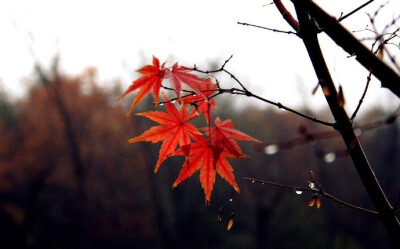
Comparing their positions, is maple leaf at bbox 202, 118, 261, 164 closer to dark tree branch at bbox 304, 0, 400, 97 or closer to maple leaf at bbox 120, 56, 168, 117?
maple leaf at bbox 120, 56, 168, 117

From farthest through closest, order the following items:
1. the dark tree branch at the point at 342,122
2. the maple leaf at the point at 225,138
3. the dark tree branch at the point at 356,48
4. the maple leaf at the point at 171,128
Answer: the maple leaf at the point at 171,128 < the maple leaf at the point at 225,138 < the dark tree branch at the point at 342,122 < the dark tree branch at the point at 356,48

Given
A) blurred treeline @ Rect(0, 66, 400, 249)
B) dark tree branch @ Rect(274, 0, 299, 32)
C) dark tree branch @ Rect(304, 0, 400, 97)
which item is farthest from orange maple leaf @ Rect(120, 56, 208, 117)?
blurred treeline @ Rect(0, 66, 400, 249)

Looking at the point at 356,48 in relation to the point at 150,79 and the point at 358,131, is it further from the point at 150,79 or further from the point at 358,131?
the point at 150,79

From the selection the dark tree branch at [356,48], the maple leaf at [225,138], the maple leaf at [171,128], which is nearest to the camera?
the dark tree branch at [356,48]

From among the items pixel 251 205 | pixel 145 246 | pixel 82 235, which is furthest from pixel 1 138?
pixel 251 205

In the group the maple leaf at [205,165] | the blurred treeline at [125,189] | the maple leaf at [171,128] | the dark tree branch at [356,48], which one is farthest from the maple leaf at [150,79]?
the blurred treeline at [125,189]

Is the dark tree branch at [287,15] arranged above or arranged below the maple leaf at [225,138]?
above

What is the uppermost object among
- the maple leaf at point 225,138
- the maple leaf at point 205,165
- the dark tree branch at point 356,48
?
the dark tree branch at point 356,48

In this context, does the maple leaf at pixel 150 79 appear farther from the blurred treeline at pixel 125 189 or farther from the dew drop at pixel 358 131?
the blurred treeline at pixel 125 189
